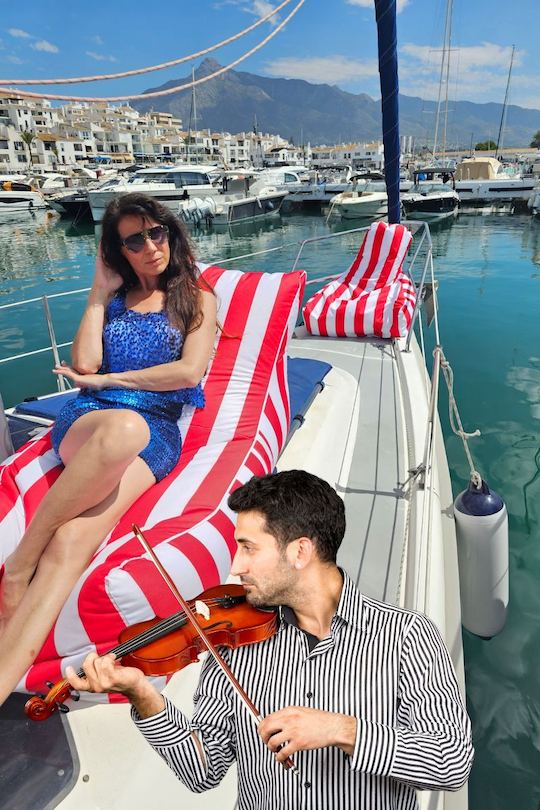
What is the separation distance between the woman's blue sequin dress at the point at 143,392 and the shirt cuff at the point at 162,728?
44.9 inches

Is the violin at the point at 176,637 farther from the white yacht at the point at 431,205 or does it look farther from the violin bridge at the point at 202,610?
the white yacht at the point at 431,205

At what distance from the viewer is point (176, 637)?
1232 mm

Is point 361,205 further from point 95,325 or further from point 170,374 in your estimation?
point 170,374

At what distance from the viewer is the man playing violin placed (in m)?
0.97

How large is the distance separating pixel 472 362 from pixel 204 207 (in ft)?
66.7

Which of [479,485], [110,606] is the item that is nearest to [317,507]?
[110,606]

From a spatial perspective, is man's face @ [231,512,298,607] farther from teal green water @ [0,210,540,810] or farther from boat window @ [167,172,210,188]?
boat window @ [167,172,210,188]

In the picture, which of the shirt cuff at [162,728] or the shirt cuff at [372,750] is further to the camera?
the shirt cuff at [162,728]

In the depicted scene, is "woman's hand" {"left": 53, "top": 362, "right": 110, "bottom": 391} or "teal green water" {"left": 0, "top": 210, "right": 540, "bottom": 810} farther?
"teal green water" {"left": 0, "top": 210, "right": 540, "bottom": 810}

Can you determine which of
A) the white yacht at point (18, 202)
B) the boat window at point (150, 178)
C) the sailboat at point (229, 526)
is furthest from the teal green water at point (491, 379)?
the white yacht at point (18, 202)

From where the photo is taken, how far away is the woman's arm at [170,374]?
2232 millimetres

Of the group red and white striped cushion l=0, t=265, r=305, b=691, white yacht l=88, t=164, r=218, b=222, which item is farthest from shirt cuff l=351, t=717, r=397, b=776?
white yacht l=88, t=164, r=218, b=222

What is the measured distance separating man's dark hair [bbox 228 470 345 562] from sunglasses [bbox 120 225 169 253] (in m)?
1.60

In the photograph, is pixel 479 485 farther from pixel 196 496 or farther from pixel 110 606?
pixel 110 606
